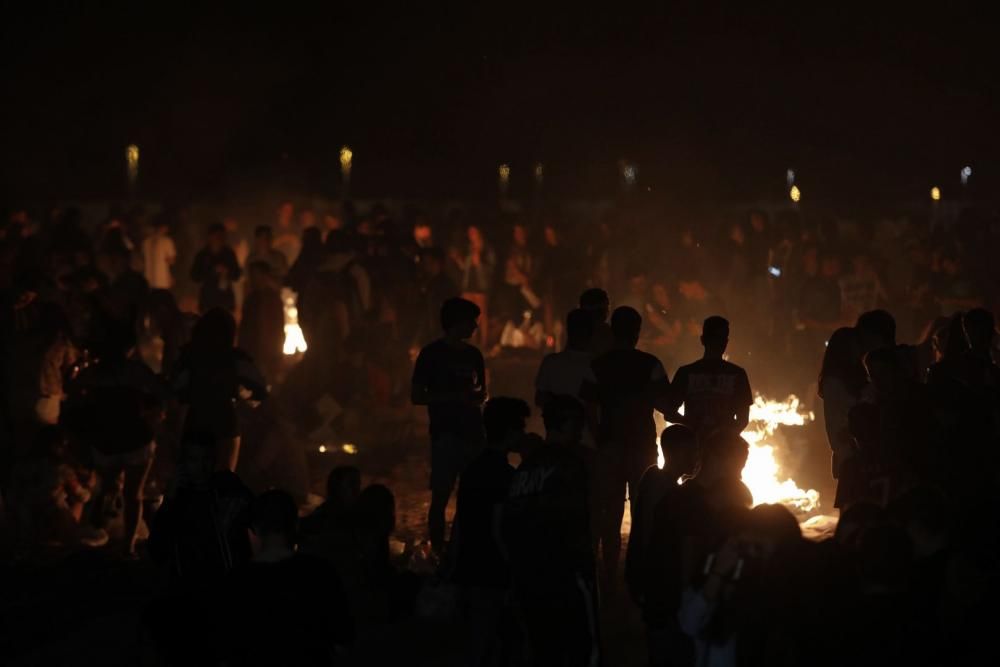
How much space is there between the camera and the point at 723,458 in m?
6.02

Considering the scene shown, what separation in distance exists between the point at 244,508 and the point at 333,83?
106ft

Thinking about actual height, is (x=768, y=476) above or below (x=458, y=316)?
below

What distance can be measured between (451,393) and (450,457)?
1.46ft

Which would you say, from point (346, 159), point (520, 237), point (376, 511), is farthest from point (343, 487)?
point (346, 159)

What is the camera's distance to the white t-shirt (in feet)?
71.2

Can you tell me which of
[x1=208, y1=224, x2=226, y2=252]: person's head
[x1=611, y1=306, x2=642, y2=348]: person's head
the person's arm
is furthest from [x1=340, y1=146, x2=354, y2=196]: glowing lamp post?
the person's arm

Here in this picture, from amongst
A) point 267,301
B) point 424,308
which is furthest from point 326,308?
point 424,308

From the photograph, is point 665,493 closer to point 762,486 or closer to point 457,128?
point 762,486

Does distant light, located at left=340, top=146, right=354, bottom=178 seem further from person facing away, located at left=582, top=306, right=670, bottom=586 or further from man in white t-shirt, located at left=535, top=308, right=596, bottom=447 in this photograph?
person facing away, located at left=582, top=306, right=670, bottom=586

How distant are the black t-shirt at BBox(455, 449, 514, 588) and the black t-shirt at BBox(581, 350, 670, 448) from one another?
2342mm

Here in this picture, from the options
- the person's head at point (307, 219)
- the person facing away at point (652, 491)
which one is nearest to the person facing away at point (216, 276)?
the person's head at point (307, 219)

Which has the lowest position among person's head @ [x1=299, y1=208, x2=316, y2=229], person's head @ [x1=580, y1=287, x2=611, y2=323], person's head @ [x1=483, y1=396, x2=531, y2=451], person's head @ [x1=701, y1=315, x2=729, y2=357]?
person's head @ [x1=483, y1=396, x2=531, y2=451]

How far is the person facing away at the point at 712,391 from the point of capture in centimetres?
909

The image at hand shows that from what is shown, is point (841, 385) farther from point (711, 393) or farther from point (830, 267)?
point (830, 267)
